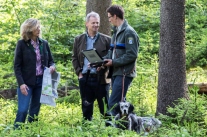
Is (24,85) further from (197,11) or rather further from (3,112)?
(197,11)

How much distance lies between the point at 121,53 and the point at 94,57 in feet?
1.34

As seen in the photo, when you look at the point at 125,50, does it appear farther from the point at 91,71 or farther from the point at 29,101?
the point at 29,101

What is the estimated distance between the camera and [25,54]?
577 cm

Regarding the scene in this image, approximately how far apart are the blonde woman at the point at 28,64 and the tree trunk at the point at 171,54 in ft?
6.73

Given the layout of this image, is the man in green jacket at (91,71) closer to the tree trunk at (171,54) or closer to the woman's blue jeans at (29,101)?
the woman's blue jeans at (29,101)

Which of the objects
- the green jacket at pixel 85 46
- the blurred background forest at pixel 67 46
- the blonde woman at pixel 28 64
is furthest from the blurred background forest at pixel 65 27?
the blonde woman at pixel 28 64

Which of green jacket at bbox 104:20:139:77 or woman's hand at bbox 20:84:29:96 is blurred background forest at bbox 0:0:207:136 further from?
green jacket at bbox 104:20:139:77

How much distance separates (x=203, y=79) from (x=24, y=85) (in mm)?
5471

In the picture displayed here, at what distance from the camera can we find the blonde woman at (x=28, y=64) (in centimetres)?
570

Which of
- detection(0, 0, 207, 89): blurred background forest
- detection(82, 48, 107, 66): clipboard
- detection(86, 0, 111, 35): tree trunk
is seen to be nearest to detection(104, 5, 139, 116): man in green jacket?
detection(82, 48, 107, 66): clipboard

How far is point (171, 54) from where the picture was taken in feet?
22.1

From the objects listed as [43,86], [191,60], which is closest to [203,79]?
[191,60]

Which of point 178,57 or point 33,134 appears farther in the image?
point 178,57

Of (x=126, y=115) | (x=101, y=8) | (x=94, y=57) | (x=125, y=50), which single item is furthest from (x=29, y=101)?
(x=101, y=8)
